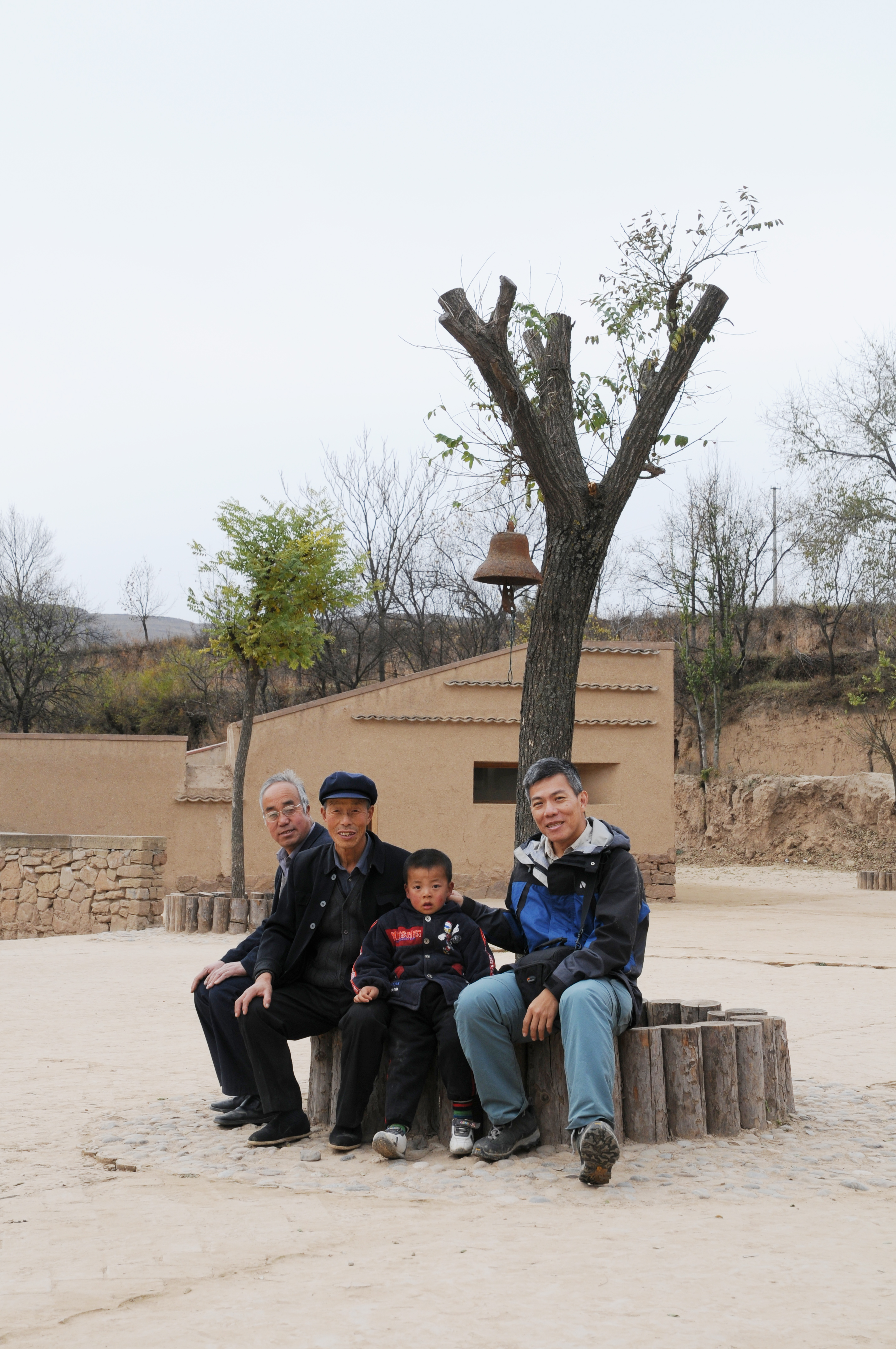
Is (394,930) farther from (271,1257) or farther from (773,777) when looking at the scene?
(773,777)

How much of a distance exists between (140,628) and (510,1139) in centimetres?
7038

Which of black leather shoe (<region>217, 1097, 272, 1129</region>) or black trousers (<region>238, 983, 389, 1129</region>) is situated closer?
black trousers (<region>238, 983, 389, 1129</region>)

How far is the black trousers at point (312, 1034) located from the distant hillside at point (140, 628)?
42804 millimetres

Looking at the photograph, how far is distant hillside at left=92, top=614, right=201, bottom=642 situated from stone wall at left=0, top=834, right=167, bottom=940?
31286mm

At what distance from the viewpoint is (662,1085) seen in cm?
411

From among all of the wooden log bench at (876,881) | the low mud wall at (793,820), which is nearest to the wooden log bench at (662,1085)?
the wooden log bench at (876,881)

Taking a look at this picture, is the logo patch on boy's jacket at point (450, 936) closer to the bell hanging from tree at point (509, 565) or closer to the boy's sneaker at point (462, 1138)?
the boy's sneaker at point (462, 1138)

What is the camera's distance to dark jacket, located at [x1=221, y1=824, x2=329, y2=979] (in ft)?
15.0

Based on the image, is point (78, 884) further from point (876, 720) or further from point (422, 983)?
point (876, 720)

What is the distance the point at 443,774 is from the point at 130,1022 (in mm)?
12149

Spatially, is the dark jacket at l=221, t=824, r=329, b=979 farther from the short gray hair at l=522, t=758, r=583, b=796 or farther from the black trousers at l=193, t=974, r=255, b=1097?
the short gray hair at l=522, t=758, r=583, b=796

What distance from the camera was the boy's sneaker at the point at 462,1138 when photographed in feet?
→ 13.0

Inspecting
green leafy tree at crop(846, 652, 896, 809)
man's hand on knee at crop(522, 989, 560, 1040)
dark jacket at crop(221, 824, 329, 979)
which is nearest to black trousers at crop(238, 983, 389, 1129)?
dark jacket at crop(221, 824, 329, 979)

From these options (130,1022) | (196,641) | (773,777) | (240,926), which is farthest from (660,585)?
(130,1022)
